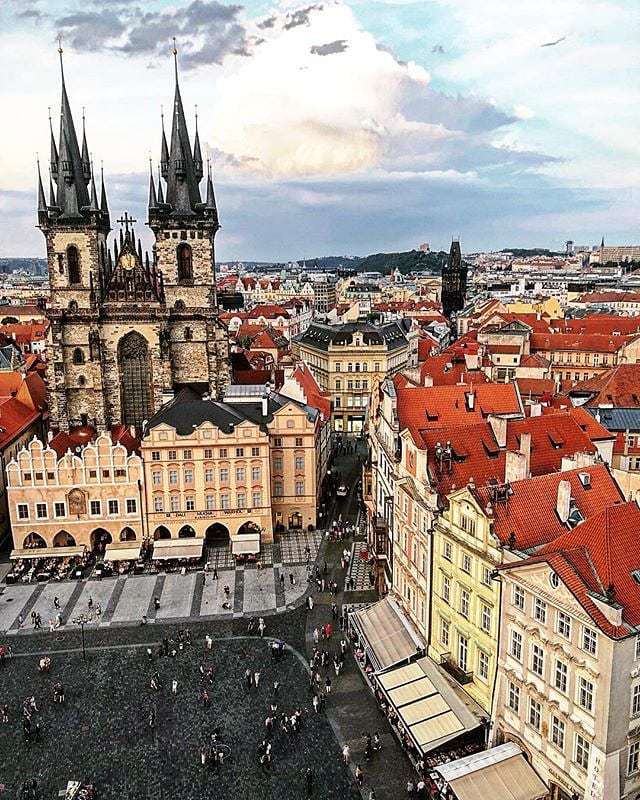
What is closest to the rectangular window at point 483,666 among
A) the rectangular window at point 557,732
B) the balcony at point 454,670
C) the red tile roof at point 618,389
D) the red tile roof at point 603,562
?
the balcony at point 454,670

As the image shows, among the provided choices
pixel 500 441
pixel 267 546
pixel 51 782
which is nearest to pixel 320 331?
pixel 267 546

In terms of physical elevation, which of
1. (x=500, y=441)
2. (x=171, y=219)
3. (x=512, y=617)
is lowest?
(x=512, y=617)

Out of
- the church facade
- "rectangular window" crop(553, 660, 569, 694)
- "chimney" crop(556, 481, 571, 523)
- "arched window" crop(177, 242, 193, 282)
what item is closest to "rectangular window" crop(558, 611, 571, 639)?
"rectangular window" crop(553, 660, 569, 694)

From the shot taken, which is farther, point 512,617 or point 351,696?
point 351,696

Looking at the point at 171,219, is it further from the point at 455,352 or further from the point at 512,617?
the point at 512,617

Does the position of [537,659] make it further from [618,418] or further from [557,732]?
[618,418]

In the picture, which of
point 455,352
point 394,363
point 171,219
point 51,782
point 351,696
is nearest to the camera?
point 51,782

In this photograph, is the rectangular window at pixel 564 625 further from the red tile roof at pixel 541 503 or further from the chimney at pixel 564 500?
the chimney at pixel 564 500
